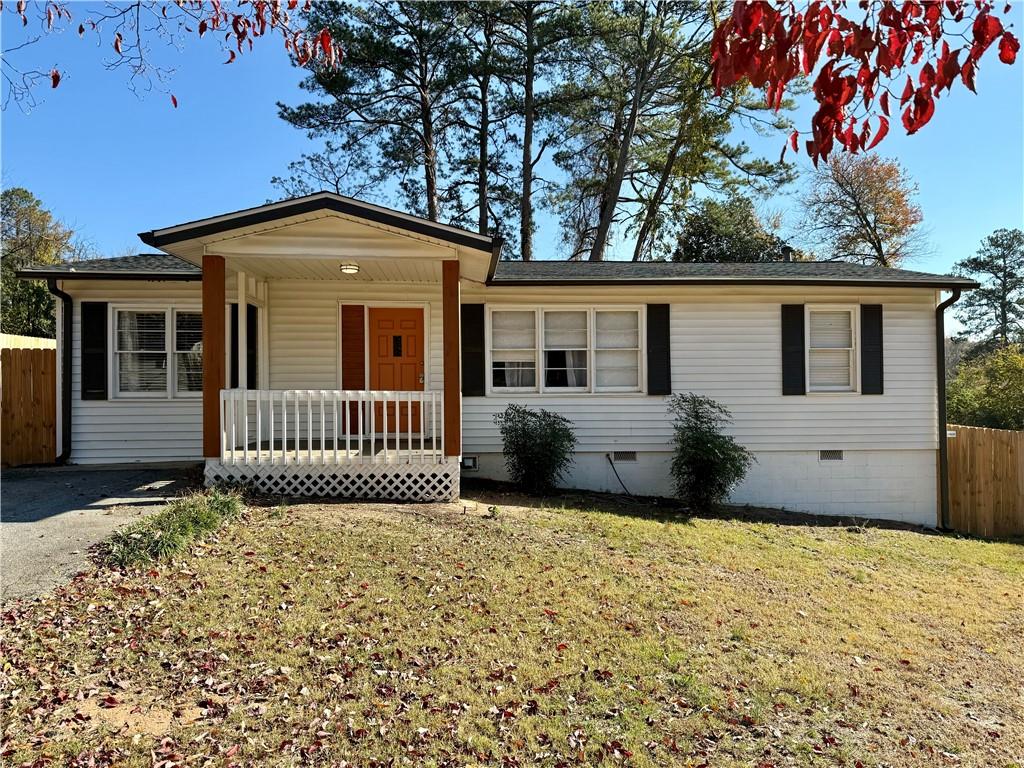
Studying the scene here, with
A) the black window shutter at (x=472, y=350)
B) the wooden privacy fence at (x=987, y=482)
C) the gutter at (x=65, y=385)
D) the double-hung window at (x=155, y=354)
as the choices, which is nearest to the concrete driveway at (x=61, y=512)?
the gutter at (x=65, y=385)

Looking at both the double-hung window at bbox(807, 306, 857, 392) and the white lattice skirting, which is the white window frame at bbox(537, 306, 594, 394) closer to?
the white lattice skirting

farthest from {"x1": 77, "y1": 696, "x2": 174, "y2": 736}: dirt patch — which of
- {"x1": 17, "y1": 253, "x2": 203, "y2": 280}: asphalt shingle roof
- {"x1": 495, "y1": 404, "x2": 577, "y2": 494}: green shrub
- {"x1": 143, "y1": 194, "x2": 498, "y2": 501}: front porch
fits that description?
{"x1": 17, "y1": 253, "x2": 203, "y2": 280}: asphalt shingle roof

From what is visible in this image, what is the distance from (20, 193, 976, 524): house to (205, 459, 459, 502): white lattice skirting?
1382mm

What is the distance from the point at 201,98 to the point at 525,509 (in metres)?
5.88

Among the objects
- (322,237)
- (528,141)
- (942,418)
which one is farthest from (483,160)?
(942,418)

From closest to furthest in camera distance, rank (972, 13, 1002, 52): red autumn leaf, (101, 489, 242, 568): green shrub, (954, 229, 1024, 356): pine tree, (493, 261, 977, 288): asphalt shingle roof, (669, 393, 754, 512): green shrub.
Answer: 1. (972, 13, 1002, 52): red autumn leaf
2. (101, 489, 242, 568): green shrub
3. (669, 393, 754, 512): green shrub
4. (493, 261, 977, 288): asphalt shingle roof
5. (954, 229, 1024, 356): pine tree

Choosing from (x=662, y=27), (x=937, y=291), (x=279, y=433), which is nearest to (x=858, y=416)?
(x=937, y=291)

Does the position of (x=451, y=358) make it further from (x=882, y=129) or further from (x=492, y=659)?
(x=882, y=129)

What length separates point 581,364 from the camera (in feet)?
30.2

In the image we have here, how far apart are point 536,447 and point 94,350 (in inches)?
276

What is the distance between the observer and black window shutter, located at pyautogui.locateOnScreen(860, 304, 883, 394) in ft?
30.0

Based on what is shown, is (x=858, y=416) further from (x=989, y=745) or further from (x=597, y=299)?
(x=989, y=745)

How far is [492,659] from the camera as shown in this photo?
351cm

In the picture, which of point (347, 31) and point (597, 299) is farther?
point (347, 31)
